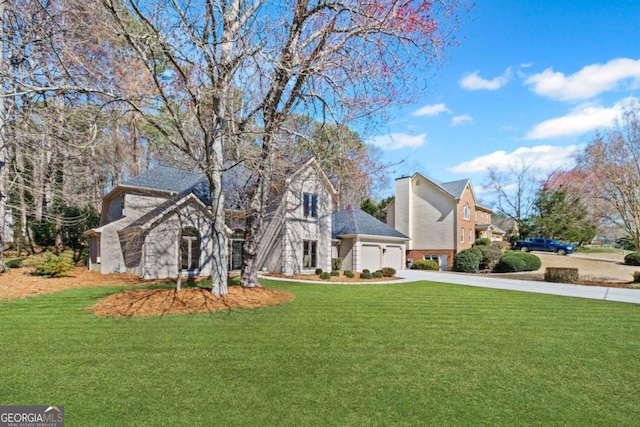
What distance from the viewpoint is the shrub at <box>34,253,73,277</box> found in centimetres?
1473

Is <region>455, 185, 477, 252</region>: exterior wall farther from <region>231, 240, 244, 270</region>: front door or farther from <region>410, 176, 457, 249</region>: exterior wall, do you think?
<region>231, 240, 244, 270</region>: front door

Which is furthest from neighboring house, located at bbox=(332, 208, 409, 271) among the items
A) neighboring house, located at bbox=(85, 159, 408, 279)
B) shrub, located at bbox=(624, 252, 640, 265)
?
shrub, located at bbox=(624, 252, 640, 265)

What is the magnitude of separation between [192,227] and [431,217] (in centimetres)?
2032

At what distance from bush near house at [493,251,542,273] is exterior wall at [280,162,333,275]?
546 inches

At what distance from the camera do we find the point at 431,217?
95.2ft

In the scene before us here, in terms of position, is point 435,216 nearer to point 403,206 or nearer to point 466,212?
point 466,212

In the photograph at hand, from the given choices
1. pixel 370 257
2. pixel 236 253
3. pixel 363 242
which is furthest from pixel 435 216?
pixel 236 253

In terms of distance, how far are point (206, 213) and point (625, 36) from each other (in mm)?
18541

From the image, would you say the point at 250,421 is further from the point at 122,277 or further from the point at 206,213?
the point at 122,277

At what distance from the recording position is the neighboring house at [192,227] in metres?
15.7

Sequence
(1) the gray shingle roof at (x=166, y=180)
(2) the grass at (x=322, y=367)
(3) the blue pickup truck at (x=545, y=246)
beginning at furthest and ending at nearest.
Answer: (3) the blue pickup truck at (x=545, y=246) → (1) the gray shingle roof at (x=166, y=180) → (2) the grass at (x=322, y=367)

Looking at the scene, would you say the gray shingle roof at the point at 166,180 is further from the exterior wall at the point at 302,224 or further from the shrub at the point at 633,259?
the shrub at the point at 633,259

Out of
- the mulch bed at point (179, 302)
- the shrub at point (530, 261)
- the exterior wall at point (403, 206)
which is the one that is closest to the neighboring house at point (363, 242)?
the exterior wall at point (403, 206)

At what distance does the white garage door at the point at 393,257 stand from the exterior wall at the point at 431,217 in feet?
16.9
